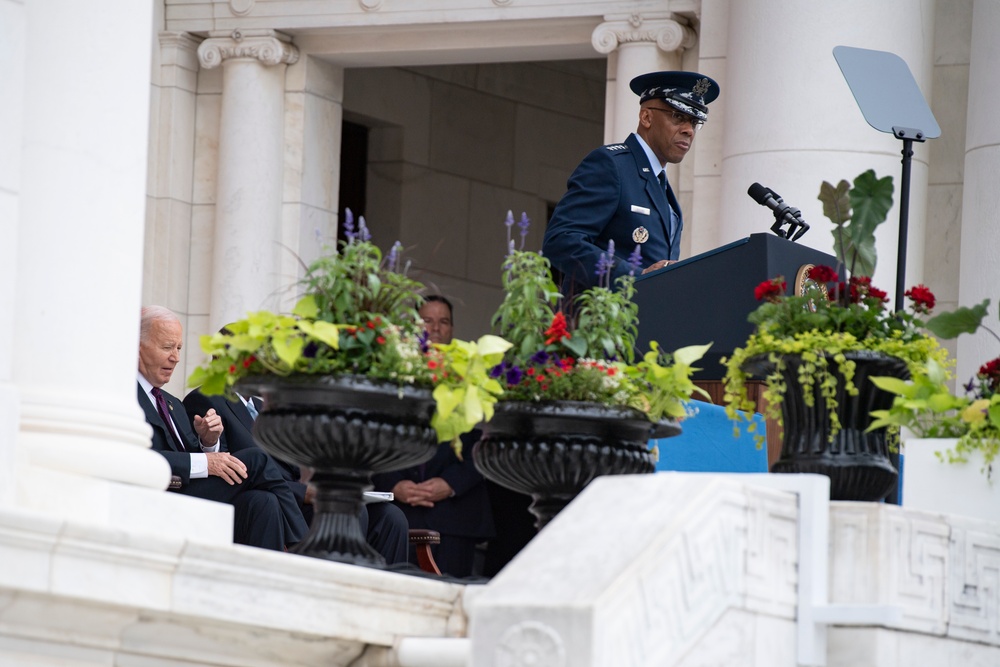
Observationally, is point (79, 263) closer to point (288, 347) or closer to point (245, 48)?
point (288, 347)

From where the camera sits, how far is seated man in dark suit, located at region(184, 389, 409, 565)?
24.4ft

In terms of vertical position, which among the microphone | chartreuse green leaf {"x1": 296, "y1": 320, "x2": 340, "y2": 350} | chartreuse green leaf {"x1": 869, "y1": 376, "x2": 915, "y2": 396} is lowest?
chartreuse green leaf {"x1": 869, "y1": 376, "x2": 915, "y2": 396}

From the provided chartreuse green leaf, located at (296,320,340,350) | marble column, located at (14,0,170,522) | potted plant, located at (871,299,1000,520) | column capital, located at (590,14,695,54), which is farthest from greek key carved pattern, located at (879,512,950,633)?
column capital, located at (590,14,695,54)

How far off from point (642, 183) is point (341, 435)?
2903 mm

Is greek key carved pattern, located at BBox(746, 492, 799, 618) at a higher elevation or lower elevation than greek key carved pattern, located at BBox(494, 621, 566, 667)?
higher

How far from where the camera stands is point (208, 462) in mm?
7078

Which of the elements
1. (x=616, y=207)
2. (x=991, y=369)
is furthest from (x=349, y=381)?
(x=616, y=207)

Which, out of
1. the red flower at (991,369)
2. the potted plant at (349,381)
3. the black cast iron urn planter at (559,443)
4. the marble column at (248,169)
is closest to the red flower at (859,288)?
the red flower at (991,369)

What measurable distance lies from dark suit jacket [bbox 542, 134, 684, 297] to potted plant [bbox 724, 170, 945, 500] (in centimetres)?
191

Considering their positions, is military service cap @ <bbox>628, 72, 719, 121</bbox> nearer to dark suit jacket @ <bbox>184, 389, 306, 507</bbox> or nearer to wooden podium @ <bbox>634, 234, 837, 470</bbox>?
wooden podium @ <bbox>634, 234, 837, 470</bbox>

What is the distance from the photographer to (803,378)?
5.05m

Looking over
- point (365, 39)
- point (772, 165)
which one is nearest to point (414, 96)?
point (365, 39)

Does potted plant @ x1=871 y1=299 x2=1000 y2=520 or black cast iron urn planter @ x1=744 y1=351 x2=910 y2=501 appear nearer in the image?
black cast iron urn planter @ x1=744 y1=351 x2=910 y2=501

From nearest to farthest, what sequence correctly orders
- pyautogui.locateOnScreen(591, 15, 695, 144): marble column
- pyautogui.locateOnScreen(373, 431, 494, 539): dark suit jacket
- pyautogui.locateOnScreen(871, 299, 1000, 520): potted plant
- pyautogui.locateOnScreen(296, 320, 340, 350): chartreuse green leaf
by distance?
pyautogui.locateOnScreen(296, 320, 340, 350): chartreuse green leaf, pyautogui.locateOnScreen(871, 299, 1000, 520): potted plant, pyautogui.locateOnScreen(373, 431, 494, 539): dark suit jacket, pyautogui.locateOnScreen(591, 15, 695, 144): marble column
